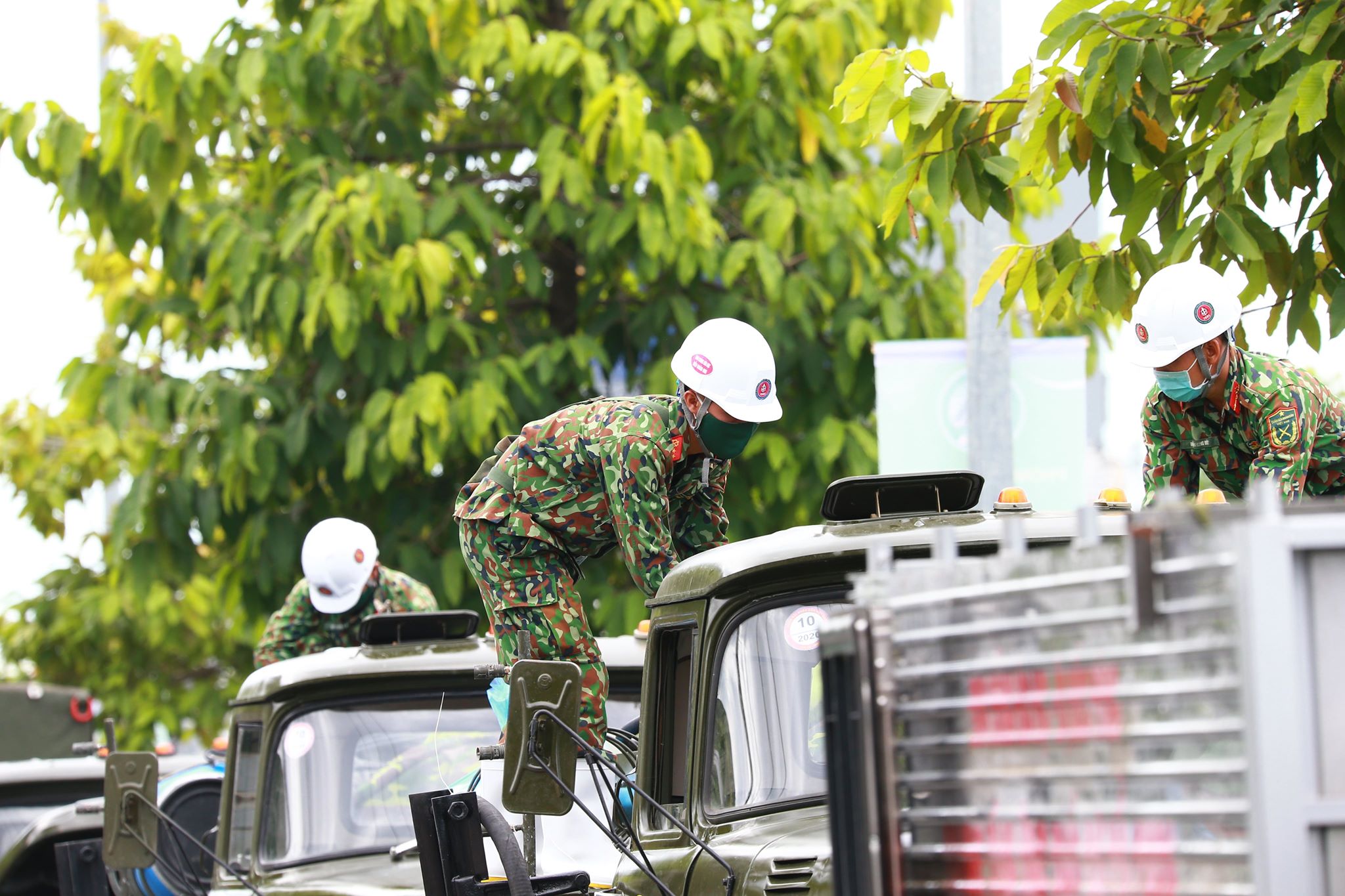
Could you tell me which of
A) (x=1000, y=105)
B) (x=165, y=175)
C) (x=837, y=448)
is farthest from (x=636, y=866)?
(x=165, y=175)

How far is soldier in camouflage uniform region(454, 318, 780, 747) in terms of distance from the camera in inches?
218

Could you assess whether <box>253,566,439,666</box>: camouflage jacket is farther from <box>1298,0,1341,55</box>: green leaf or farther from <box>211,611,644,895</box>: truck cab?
<box>1298,0,1341,55</box>: green leaf

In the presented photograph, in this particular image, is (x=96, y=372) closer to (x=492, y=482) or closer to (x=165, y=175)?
(x=165, y=175)

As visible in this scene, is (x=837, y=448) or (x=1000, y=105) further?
(x=837, y=448)

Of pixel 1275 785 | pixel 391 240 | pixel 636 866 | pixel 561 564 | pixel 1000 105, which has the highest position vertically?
pixel 391 240

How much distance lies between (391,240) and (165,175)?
153 cm

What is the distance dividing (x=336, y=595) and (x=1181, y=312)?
17.3 feet

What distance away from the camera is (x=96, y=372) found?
446 inches

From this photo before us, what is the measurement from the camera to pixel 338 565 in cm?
916

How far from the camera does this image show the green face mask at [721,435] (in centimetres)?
579

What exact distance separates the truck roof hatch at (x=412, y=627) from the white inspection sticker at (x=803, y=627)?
9.89 feet

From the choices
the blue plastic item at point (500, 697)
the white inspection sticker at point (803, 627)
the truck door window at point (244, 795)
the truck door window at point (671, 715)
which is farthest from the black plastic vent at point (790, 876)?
the truck door window at point (244, 795)

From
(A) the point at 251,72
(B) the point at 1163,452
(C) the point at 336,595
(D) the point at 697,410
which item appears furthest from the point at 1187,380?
(A) the point at 251,72

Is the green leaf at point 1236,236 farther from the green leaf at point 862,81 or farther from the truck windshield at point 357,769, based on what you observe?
the truck windshield at point 357,769
